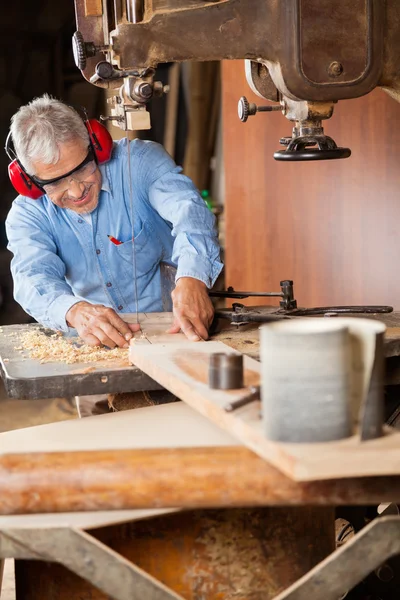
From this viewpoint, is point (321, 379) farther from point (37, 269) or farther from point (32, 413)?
point (32, 413)

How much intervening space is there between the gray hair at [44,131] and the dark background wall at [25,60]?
4260 millimetres

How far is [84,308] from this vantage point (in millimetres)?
2619

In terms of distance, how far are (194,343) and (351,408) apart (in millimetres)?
982

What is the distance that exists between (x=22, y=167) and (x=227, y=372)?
1484 mm

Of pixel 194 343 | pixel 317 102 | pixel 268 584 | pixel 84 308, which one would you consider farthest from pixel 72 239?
pixel 268 584

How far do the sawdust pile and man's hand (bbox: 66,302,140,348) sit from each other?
29mm

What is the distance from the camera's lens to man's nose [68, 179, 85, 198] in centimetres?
293

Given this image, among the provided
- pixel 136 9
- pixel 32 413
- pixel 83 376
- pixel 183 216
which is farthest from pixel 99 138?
pixel 32 413

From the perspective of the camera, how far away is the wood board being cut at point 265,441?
127 centimetres

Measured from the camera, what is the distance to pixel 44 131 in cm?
283

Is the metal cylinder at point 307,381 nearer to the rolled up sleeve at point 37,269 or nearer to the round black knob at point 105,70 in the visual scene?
the round black knob at point 105,70

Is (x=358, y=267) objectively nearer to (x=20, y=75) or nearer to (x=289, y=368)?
(x=289, y=368)

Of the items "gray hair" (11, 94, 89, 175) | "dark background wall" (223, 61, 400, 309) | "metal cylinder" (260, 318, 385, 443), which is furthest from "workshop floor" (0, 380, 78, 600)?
"metal cylinder" (260, 318, 385, 443)

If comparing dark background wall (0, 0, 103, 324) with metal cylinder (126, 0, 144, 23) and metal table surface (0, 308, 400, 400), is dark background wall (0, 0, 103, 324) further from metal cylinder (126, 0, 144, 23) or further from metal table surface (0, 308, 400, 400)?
metal cylinder (126, 0, 144, 23)
